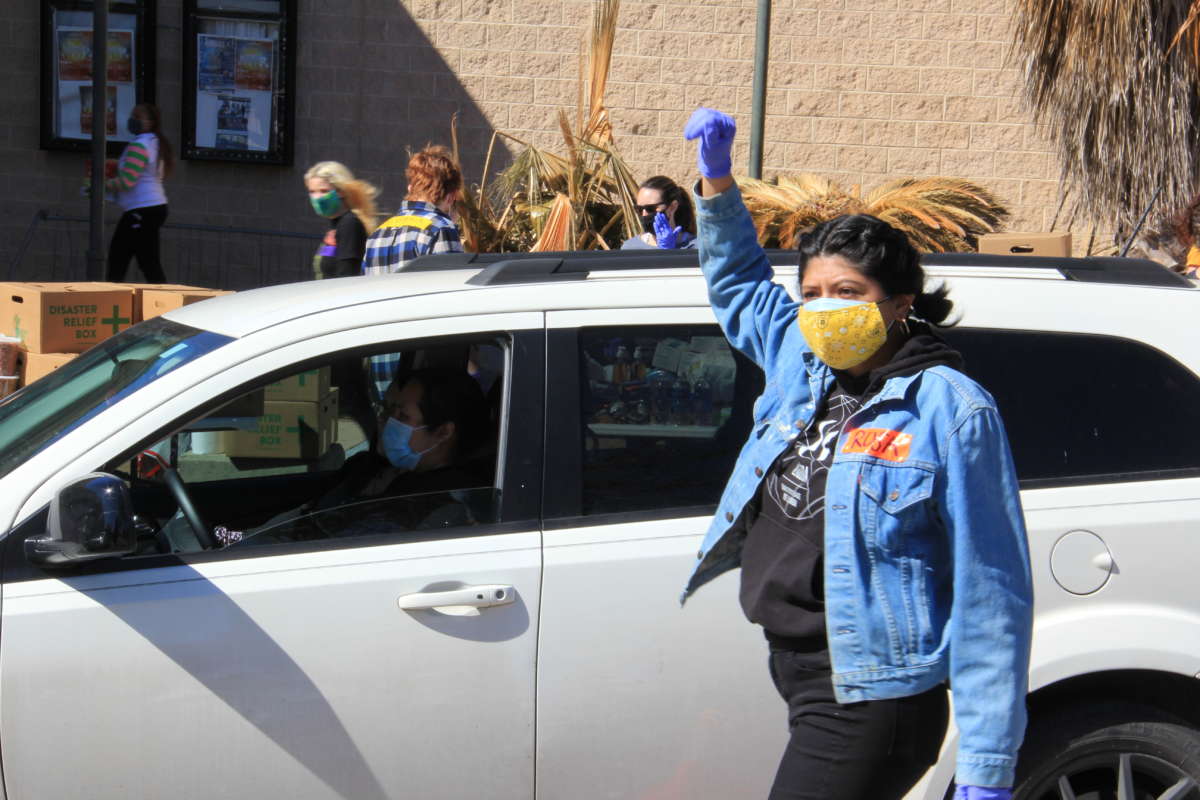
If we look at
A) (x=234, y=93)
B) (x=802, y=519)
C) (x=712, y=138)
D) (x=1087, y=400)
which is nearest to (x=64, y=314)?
(x=712, y=138)

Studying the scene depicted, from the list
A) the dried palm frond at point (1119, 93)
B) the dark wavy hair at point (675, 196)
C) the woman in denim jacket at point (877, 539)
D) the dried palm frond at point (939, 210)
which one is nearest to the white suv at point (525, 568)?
the woman in denim jacket at point (877, 539)

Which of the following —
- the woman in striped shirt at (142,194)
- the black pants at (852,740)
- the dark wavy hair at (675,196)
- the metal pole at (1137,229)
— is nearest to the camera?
the black pants at (852,740)

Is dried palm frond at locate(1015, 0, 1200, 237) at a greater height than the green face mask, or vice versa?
dried palm frond at locate(1015, 0, 1200, 237)

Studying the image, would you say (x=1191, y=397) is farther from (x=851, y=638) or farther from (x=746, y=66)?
(x=746, y=66)

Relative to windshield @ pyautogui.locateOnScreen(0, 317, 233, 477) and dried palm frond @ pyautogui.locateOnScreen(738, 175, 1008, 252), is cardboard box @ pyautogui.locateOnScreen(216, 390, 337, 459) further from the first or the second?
dried palm frond @ pyautogui.locateOnScreen(738, 175, 1008, 252)

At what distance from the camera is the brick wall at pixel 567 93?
460 inches

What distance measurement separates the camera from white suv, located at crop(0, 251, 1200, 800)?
2928mm

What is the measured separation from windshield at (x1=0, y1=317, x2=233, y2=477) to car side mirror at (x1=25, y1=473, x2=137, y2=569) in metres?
0.28

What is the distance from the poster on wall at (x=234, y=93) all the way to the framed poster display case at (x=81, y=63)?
450 millimetres

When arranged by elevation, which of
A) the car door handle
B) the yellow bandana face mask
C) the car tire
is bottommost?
the car tire

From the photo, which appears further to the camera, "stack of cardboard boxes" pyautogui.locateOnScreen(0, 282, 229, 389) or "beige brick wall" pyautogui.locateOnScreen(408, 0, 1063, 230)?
"beige brick wall" pyautogui.locateOnScreen(408, 0, 1063, 230)

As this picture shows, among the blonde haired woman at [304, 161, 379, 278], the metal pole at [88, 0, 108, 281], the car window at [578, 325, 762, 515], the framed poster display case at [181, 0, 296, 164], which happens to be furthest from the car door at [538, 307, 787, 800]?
the framed poster display case at [181, 0, 296, 164]

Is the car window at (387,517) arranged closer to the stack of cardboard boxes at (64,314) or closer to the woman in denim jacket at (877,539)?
the woman in denim jacket at (877,539)

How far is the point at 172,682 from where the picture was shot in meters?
2.92
